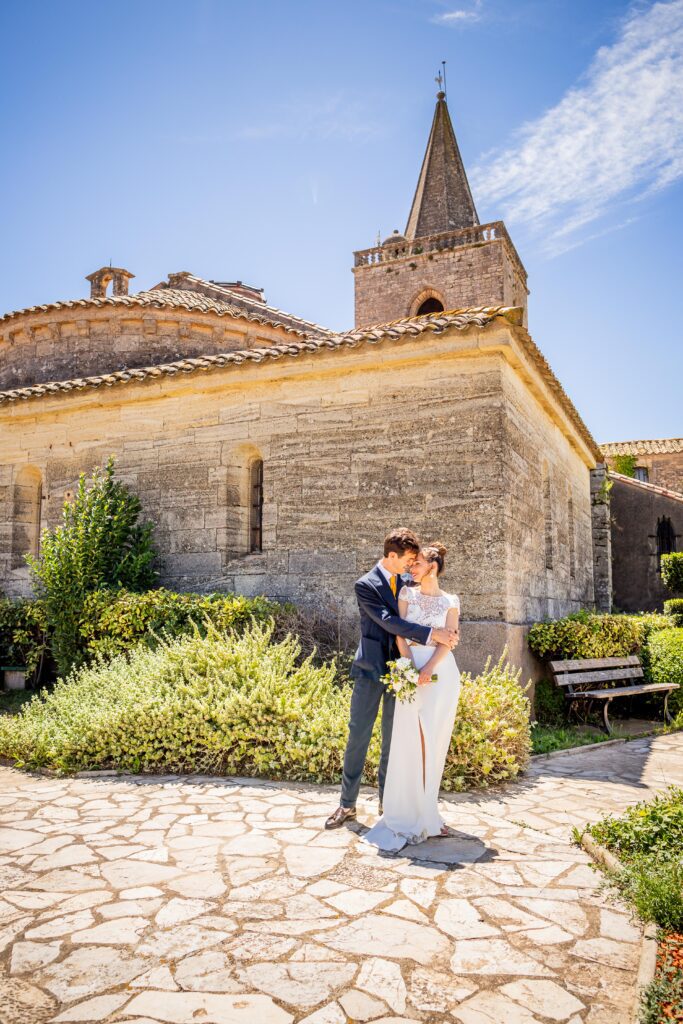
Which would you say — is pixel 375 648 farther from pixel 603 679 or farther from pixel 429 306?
pixel 429 306

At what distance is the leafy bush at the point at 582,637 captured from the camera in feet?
29.6

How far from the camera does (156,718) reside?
6547 millimetres

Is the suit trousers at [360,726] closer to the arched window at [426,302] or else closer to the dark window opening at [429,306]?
the arched window at [426,302]

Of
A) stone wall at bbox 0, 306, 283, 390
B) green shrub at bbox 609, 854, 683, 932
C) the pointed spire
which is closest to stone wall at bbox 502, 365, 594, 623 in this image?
green shrub at bbox 609, 854, 683, 932

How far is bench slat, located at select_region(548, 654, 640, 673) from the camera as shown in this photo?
8.82 metres

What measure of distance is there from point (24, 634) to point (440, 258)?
1987 centimetres

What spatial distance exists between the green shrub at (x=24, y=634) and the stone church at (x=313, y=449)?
1.30m

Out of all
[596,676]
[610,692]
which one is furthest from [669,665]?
[610,692]

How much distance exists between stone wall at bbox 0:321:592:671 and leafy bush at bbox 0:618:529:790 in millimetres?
2078

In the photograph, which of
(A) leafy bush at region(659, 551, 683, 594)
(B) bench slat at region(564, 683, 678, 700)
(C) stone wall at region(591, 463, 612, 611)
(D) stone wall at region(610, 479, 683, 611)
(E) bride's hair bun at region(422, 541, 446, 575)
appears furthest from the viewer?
(D) stone wall at region(610, 479, 683, 611)

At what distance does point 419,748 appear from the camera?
Answer: 485cm

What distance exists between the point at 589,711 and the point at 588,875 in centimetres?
540

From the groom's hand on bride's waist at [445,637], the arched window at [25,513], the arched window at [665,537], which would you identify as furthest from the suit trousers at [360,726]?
the arched window at [665,537]

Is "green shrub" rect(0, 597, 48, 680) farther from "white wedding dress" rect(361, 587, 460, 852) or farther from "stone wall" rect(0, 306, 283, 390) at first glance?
"white wedding dress" rect(361, 587, 460, 852)
